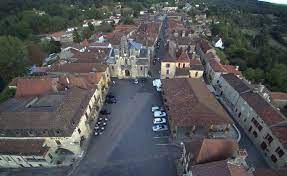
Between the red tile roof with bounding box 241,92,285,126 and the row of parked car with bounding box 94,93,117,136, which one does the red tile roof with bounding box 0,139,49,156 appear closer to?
the row of parked car with bounding box 94,93,117,136

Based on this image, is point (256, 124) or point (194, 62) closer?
point (256, 124)

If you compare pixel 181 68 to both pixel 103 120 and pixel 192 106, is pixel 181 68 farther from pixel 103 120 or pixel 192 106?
pixel 103 120

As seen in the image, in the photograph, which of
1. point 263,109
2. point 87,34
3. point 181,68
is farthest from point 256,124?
point 87,34

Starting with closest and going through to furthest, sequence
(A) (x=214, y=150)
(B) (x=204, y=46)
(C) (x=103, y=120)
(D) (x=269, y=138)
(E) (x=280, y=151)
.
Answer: (A) (x=214, y=150)
(E) (x=280, y=151)
(D) (x=269, y=138)
(C) (x=103, y=120)
(B) (x=204, y=46)

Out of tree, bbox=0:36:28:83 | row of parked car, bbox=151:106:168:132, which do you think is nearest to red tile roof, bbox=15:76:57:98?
tree, bbox=0:36:28:83

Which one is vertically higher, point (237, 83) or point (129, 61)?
point (129, 61)

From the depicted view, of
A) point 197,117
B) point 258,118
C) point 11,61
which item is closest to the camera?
point 197,117
